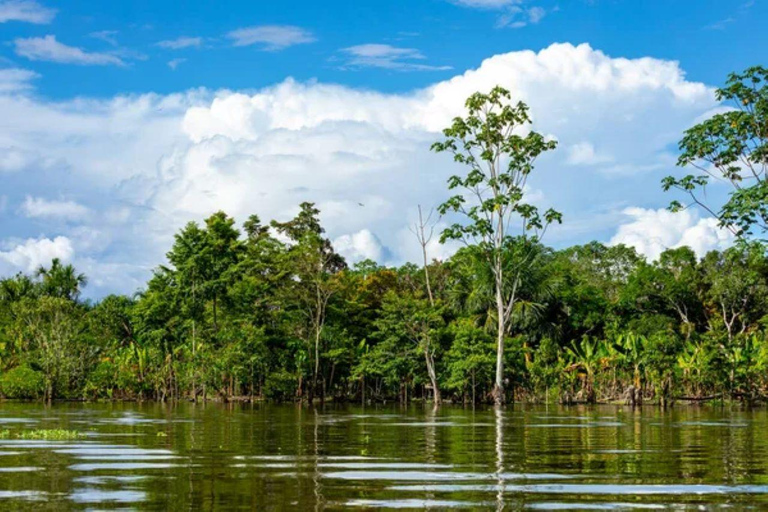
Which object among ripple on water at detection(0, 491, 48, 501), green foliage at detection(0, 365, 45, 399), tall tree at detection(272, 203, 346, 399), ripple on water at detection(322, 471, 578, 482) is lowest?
green foliage at detection(0, 365, 45, 399)

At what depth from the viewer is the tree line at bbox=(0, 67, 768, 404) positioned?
48.4 m

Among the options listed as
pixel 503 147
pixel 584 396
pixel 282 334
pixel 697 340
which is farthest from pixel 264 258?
pixel 697 340

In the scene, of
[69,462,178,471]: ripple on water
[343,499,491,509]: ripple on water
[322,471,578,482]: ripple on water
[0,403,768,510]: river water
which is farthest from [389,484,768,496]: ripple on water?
[69,462,178,471]: ripple on water

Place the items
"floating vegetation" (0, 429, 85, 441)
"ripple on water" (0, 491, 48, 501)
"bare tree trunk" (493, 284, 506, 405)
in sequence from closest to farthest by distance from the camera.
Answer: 1. "ripple on water" (0, 491, 48, 501)
2. "floating vegetation" (0, 429, 85, 441)
3. "bare tree trunk" (493, 284, 506, 405)

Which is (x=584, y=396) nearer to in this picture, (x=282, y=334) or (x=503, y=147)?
(x=503, y=147)

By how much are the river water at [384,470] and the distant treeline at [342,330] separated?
28.7m

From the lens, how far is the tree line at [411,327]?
48.4 m

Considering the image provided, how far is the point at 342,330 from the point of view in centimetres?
5484

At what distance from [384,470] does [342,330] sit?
4278 centimetres

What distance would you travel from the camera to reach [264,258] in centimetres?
5700

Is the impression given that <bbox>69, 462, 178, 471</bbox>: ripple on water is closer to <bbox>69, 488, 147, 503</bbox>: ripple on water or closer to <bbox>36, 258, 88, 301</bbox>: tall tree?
<bbox>69, 488, 147, 503</bbox>: ripple on water

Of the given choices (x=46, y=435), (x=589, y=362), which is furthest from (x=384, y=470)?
(x=589, y=362)

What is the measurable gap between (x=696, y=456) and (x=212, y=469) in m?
7.61

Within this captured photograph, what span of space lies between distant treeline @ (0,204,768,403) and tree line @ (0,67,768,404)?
0.12 meters
